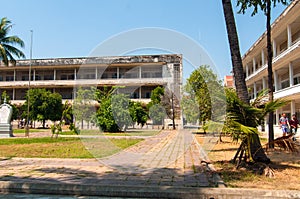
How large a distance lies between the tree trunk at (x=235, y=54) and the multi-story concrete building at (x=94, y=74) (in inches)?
1169

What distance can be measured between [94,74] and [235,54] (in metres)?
36.6

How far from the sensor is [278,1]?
1074cm

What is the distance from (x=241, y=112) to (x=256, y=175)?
4.75 feet

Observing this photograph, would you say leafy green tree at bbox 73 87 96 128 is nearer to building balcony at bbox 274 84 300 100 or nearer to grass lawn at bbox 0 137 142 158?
grass lawn at bbox 0 137 142 158

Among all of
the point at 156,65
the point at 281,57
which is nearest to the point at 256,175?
the point at 281,57

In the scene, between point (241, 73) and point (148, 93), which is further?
point (148, 93)

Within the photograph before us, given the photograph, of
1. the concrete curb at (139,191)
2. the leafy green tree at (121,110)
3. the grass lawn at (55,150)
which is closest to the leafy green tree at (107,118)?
the leafy green tree at (121,110)

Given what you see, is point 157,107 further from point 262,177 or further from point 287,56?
point 262,177

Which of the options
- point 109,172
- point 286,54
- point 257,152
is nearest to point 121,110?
point 286,54

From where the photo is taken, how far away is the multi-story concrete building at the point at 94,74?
127ft

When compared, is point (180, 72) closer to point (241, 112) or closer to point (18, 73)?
point (18, 73)

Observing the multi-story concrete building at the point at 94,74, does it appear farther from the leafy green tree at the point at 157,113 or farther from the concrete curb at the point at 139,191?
the concrete curb at the point at 139,191

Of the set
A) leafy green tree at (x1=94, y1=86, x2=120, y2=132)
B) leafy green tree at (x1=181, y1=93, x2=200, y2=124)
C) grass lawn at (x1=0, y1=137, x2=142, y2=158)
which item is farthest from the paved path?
leafy green tree at (x1=94, y1=86, x2=120, y2=132)

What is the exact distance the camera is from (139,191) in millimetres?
4691
